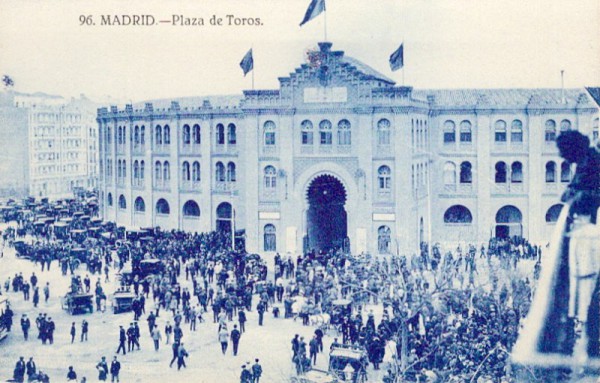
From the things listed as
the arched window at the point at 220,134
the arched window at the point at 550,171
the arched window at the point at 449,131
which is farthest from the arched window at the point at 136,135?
the arched window at the point at 550,171

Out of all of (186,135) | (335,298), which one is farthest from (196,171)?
(335,298)

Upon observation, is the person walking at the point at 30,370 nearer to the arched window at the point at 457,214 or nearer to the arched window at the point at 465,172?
the arched window at the point at 457,214

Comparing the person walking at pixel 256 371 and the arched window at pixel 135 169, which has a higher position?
the arched window at pixel 135 169

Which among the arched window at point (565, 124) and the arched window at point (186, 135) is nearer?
the arched window at point (565, 124)

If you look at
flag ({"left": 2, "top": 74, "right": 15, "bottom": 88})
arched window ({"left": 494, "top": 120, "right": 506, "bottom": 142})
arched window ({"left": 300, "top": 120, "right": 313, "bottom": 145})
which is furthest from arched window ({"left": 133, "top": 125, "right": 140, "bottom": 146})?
arched window ({"left": 494, "top": 120, "right": 506, "bottom": 142})

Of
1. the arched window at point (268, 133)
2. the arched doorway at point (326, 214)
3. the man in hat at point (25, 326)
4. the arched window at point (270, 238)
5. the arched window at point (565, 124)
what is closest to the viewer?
the man in hat at point (25, 326)

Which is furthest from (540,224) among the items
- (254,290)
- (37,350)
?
(37,350)
